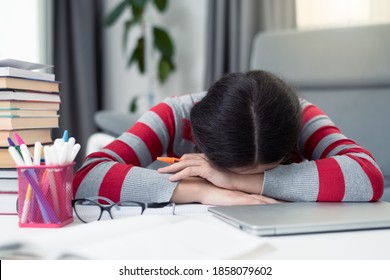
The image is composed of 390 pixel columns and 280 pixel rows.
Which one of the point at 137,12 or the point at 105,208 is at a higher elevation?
the point at 137,12

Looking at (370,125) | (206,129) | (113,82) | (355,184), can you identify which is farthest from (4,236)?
(113,82)

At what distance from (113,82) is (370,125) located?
2.20 meters

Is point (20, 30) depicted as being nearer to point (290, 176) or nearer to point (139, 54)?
point (139, 54)

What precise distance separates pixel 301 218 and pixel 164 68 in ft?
8.44

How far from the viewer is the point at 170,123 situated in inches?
50.3

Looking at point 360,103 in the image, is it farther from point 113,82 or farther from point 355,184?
point 113,82

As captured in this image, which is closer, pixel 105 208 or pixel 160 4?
pixel 105 208

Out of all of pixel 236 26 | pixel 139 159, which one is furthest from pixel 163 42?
pixel 139 159

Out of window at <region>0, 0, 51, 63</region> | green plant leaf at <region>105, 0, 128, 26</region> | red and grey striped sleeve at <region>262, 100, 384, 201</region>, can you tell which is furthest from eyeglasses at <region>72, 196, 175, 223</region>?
green plant leaf at <region>105, 0, 128, 26</region>

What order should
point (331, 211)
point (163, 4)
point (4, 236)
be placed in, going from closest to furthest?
point (4, 236) < point (331, 211) < point (163, 4)

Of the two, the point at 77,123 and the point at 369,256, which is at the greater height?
the point at 369,256

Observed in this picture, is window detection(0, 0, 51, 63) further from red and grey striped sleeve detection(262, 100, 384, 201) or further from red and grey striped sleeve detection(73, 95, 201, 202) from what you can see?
red and grey striped sleeve detection(262, 100, 384, 201)

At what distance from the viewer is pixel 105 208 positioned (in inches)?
32.5

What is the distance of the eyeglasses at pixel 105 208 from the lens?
2.69 feet
